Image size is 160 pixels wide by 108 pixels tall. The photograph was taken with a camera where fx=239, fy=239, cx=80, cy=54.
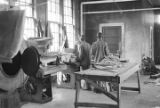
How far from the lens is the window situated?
1031cm

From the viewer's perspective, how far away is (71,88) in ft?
24.7

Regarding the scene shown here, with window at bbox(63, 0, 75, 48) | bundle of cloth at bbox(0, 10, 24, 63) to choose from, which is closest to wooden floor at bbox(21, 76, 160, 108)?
window at bbox(63, 0, 75, 48)

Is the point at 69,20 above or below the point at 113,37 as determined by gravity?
above

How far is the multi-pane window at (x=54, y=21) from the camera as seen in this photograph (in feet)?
29.5

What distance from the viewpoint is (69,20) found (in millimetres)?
10594

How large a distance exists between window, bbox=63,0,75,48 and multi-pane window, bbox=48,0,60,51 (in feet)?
2.22

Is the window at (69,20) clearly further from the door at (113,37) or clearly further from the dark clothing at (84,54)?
the dark clothing at (84,54)

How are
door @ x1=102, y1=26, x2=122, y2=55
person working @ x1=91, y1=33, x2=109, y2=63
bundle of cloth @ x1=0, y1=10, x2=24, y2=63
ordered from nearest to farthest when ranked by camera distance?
bundle of cloth @ x1=0, y1=10, x2=24, y2=63, person working @ x1=91, y1=33, x2=109, y2=63, door @ x1=102, y1=26, x2=122, y2=55

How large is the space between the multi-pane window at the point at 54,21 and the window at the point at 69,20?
677 mm

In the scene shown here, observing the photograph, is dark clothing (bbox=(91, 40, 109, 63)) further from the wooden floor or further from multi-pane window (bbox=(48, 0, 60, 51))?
multi-pane window (bbox=(48, 0, 60, 51))

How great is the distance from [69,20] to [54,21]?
1.49 meters

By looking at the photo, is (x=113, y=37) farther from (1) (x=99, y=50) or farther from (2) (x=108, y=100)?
(2) (x=108, y=100)

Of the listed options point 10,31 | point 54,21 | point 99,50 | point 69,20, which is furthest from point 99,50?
point 10,31

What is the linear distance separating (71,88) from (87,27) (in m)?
5.83
